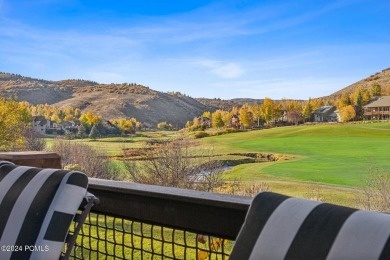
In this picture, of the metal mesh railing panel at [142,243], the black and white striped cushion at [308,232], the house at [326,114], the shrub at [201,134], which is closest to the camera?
the black and white striped cushion at [308,232]

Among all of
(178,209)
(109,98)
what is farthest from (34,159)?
(109,98)

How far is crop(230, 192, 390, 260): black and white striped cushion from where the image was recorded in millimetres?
764

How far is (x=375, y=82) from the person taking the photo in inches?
1005

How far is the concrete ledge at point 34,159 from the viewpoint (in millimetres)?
2180

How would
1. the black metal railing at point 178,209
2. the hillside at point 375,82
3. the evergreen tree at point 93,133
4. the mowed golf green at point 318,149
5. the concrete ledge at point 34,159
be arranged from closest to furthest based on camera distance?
the black metal railing at point 178,209 < the concrete ledge at point 34,159 < the evergreen tree at point 93,133 < the mowed golf green at point 318,149 < the hillside at point 375,82

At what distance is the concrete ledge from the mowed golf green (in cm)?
1797

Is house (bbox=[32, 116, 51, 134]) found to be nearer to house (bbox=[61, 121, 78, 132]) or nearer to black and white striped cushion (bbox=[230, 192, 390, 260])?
house (bbox=[61, 121, 78, 132])

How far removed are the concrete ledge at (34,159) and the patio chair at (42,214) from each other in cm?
71

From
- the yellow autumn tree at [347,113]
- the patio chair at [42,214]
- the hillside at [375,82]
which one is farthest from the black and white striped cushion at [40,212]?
the yellow autumn tree at [347,113]

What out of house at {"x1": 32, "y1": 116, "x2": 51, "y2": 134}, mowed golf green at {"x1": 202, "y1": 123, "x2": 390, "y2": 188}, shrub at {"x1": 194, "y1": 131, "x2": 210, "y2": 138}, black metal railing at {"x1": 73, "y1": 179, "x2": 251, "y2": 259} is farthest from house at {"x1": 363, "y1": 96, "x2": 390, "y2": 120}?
black metal railing at {"x1": 73, "y1": 179, "x2": 251, "y2": 259}

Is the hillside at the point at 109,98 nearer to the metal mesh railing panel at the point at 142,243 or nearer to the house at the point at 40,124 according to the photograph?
the house at the point at 40,124

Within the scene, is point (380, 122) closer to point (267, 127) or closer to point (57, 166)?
point (267, 127)

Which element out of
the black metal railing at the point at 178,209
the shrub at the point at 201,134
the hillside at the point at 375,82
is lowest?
the shrub at the point at 201,134

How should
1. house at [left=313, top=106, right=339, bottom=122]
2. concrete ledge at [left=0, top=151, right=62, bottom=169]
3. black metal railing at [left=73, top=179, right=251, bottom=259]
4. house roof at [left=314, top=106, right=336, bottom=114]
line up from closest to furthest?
black metal railing at [left=73, top=179, right=251, bottom=259] → concrete ledge at [left=0, top=151, right=62, bottom=169] → house roof at [left=314, top=106, right=336, bottom=114] → house at [left=313, top=106, right=339, bottom=122]
